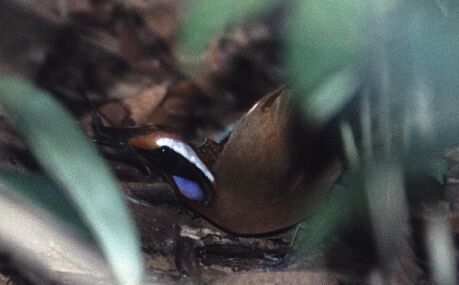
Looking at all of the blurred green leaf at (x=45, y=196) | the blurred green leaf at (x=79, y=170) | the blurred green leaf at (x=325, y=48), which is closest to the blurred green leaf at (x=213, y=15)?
the blurred green leaf at (x=325, y=48)

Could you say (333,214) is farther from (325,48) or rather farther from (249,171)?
(325,48)

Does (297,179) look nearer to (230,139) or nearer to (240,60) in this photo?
(230,139)

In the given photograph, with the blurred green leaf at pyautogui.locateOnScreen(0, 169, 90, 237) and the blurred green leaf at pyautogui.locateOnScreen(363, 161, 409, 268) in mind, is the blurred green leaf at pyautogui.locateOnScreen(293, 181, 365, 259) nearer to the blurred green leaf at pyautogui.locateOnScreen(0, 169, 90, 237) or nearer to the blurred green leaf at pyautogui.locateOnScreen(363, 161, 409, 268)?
the blurred green leaf at pyautogui.locateOnScreen(363, 161, 409, 268)

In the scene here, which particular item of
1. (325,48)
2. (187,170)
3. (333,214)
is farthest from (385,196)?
(325,48)

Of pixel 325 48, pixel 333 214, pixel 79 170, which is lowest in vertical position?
pixel 333 214

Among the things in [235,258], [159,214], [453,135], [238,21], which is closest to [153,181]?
[159,214]

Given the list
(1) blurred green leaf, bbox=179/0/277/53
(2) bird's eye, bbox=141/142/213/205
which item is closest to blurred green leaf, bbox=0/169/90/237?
(2) bird's eye, bbox=141/142/213/205

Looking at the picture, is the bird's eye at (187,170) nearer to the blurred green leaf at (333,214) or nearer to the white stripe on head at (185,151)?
the white stripe on head at (185,151)
